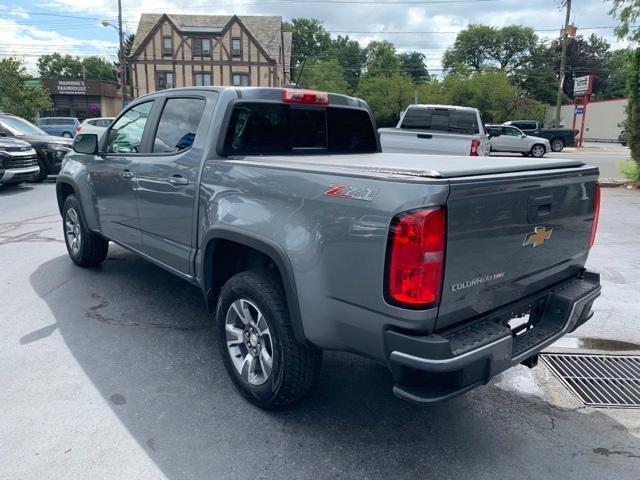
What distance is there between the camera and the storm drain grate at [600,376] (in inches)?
138

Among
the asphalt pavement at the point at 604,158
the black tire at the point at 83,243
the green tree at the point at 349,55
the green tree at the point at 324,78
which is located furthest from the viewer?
the green tree at the point at 349,55

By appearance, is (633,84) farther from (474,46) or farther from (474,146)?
(474,46)

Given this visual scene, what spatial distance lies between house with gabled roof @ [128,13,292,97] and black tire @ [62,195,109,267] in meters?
45.0

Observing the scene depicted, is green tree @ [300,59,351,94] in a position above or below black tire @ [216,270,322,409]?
→ above

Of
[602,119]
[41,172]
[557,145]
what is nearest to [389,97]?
[557,145]

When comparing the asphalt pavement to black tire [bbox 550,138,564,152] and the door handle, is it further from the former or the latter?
the door handle

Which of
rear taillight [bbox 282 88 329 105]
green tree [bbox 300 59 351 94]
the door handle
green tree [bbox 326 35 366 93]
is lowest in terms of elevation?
the door handle

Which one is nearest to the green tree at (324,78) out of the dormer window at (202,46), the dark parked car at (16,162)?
the dormer window at (202,46)

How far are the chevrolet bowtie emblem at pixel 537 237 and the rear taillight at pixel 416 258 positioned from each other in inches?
26.8

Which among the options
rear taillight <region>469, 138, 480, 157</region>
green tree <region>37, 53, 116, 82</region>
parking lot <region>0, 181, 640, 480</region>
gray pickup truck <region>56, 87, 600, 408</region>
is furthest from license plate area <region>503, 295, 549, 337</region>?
green tree <region>37, 53, 116, 82</region>

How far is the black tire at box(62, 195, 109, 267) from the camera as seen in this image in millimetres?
5691

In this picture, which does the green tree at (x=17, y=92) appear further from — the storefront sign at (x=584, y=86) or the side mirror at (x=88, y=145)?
the storefront sign at (x=584, y=86)

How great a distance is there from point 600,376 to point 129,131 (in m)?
4.46

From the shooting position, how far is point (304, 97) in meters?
4.06
